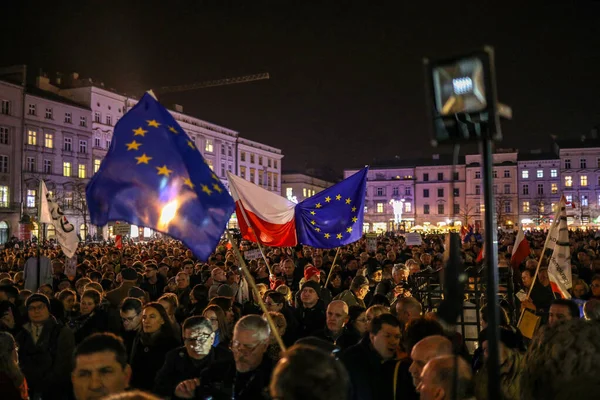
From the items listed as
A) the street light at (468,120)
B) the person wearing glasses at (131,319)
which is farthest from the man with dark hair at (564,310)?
the person wearing glasses at (131,319)

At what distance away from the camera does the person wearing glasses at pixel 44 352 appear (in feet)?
17.3

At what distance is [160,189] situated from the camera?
15.2ft

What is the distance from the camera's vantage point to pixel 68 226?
12773 millimetres

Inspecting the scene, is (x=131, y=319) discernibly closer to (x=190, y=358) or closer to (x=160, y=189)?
(x=190, y=358)

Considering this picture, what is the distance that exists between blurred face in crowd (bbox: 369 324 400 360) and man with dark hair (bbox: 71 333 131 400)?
2.03m

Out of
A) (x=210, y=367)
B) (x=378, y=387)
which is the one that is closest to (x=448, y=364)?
(x=378, y=387)

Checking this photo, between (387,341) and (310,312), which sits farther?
(310,312)

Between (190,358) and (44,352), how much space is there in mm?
1867

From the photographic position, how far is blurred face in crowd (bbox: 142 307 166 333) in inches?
222

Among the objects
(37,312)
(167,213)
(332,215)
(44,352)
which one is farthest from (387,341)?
(332,215)

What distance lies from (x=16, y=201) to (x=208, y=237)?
5696 cm

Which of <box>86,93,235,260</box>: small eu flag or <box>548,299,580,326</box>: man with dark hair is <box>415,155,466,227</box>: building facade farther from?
<box>86,93,235,260</box>: small eu flag

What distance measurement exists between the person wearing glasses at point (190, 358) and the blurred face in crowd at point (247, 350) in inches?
22.8

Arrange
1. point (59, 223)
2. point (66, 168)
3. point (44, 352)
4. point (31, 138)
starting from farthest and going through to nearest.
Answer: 1. point (66, 168)
2. point (31, 138)
3. point (59, 223)
4. point (44, 352)
